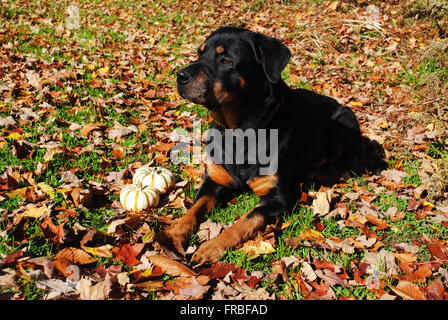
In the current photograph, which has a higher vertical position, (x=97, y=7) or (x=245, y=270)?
(x=97, y=7)

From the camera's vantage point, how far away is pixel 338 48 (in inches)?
256

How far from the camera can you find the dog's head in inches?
109

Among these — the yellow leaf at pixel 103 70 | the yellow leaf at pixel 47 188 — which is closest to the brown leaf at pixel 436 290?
the yellow leaf at pixel 47 188

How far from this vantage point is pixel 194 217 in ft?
8.62

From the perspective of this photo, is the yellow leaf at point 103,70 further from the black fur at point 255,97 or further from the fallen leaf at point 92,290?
the fallen leaf at point 92,290

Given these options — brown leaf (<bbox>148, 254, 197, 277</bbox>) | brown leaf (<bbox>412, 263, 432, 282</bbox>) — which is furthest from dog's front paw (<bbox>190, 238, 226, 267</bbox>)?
brown leaf (<bbox>412, 263, 432, 282</bbox>)

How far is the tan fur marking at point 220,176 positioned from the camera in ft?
9.86

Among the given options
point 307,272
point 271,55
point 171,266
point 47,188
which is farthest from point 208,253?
point 271,55

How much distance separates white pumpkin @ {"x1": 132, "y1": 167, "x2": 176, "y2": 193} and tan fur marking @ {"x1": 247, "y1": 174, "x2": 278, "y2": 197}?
0.72 m

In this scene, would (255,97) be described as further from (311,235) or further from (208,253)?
(208,253)

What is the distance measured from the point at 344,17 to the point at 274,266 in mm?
6635

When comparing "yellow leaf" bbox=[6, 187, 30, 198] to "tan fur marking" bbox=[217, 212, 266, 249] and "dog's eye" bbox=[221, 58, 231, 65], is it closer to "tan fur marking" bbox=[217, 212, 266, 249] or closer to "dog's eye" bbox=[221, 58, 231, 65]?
"tan fur marking" bbox=[217, 212, 266, 249]

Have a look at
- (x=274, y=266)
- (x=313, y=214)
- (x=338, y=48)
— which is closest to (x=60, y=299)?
(x=274, y=266)

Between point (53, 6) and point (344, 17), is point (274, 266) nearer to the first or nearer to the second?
point (344, 17)
